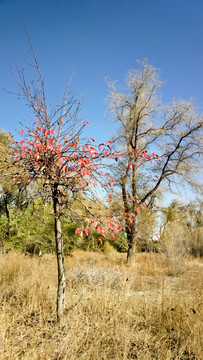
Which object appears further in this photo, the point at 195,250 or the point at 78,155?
the point at 195,250

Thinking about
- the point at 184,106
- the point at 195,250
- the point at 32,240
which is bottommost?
the point at 195,250

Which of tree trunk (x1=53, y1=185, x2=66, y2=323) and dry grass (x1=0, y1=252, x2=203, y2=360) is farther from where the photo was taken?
tree trunk (x1=53, y1=185, x2=66, y2=323)

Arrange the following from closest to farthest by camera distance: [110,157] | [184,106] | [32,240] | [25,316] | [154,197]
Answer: [110,157] → [25,316] → [32,240] → [184,106] → [154,197]

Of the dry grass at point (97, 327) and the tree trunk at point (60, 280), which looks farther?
the tree trunk at point (60, 280)

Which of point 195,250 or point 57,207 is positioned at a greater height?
point 57,207

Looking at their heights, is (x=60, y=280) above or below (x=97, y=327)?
above

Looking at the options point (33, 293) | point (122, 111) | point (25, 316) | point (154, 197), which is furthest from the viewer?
point (154, 197)

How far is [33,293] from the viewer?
12.4ft

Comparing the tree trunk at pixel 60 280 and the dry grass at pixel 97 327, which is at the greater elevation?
the tree trunk at pixel 60 280

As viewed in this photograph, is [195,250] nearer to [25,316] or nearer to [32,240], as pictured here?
[32,240]

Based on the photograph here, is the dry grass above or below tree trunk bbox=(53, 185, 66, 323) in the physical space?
below

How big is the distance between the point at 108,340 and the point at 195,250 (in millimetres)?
11869

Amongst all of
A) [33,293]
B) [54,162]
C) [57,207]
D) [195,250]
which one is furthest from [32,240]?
[195,250]

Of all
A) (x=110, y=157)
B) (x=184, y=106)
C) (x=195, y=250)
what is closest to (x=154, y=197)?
(x=195, y=250)
